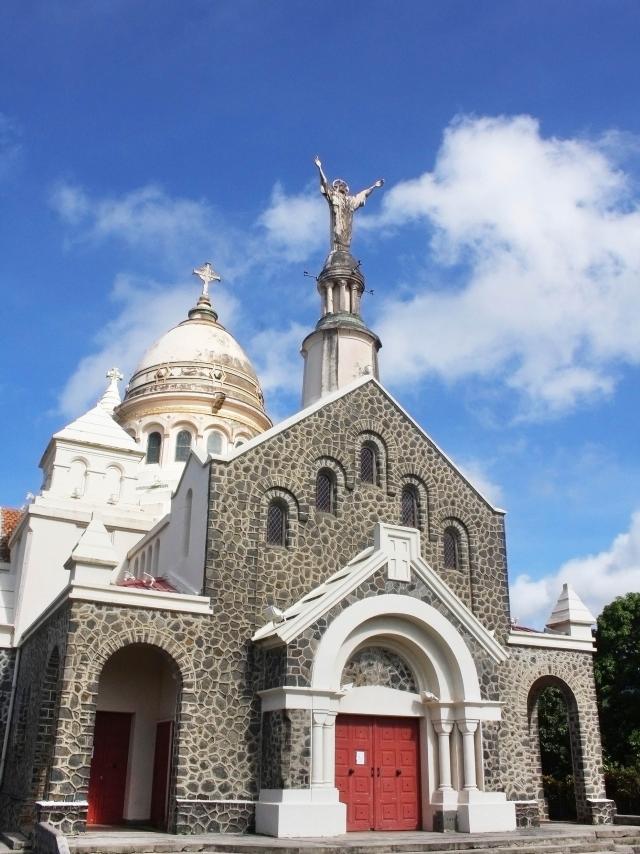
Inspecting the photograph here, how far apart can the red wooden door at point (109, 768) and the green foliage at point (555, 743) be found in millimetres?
17790

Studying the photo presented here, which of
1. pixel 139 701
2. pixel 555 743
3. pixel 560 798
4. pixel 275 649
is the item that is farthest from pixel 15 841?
pixel 555 743

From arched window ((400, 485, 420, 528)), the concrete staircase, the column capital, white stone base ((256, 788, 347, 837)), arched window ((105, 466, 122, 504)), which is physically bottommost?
the concrete staircase

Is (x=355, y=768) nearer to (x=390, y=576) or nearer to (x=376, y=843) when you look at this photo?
(x=376, y=843)

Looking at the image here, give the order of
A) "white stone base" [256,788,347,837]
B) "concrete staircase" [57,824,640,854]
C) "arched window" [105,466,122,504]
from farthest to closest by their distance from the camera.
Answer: "arched window" [105,466,122,504]
"white stone base" [256,788,347,837]
"concrete staircase" [57,824,640,854]

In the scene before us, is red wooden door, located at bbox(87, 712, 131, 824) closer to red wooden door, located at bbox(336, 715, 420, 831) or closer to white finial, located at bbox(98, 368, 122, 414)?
red wooden door, located at bbox(336, 715, 420, 831)

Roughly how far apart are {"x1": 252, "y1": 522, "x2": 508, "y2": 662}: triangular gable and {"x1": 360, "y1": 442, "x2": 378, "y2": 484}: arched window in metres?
2.72

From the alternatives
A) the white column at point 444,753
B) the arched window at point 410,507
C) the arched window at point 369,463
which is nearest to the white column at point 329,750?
the white column at point 444,753

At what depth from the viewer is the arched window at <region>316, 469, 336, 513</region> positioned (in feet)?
71.4

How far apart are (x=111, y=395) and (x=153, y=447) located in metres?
3.09

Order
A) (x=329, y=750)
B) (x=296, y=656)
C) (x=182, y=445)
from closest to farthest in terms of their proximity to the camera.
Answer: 1. (x=329, y=750)
2. (x=296, y=656)
3. (x=182, y=445)

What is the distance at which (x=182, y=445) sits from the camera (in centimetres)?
3619

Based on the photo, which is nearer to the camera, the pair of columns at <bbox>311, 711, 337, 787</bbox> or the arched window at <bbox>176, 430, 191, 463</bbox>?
the pair of columns at <bbox>311, 711, 337, 787</bbox>

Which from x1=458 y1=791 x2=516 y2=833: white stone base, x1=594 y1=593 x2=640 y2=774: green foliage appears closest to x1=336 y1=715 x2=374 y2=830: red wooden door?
x1=458 y1=791 x2=516 y2=833: white stone base

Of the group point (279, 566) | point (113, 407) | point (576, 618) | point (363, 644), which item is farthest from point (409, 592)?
point (113, 407)
